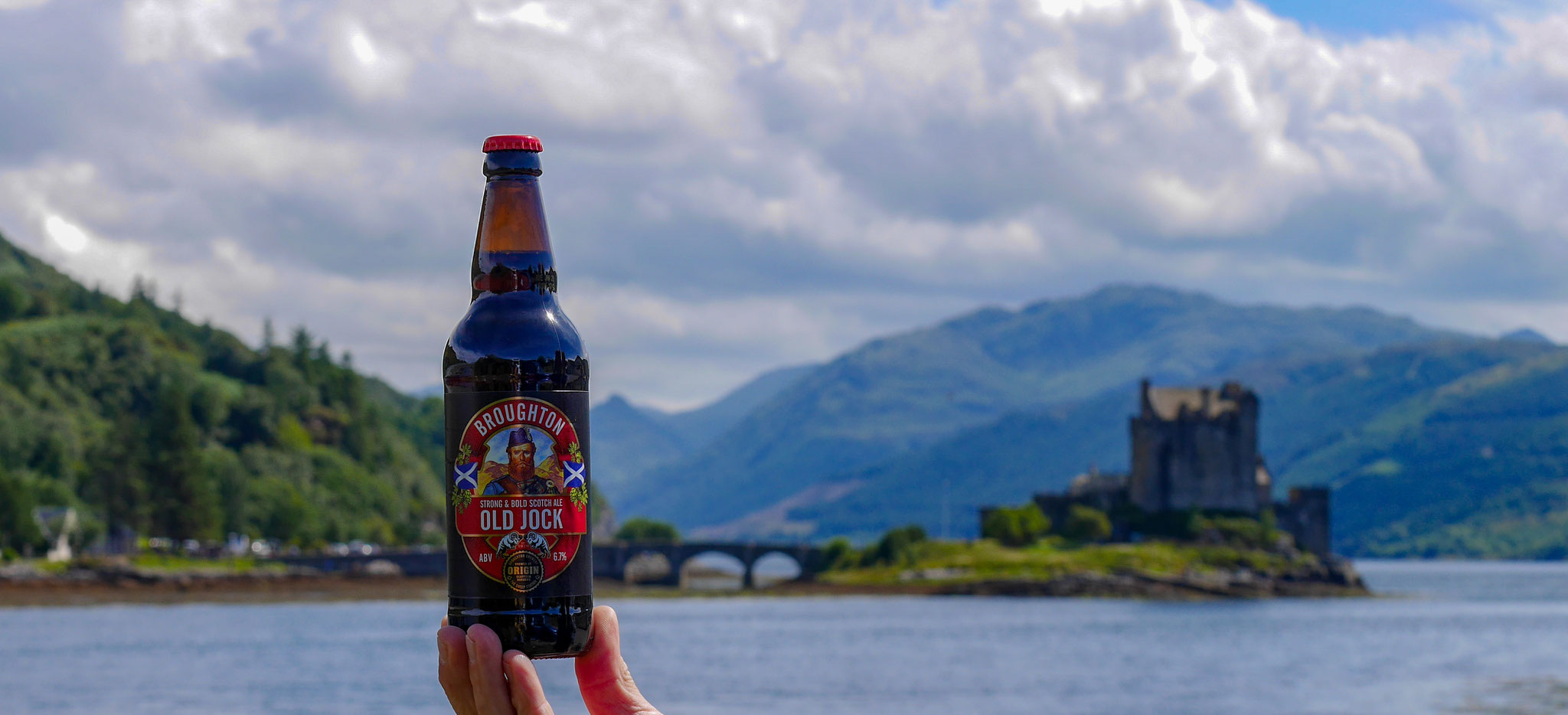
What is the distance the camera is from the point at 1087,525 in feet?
506

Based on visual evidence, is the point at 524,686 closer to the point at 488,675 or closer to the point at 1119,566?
the point at 488,675

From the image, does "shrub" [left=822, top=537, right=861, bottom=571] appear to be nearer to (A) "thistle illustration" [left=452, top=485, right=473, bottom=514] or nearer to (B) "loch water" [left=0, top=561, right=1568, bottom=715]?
(B) "loch water" [left=0, top=561, right=1568, bottom=715]

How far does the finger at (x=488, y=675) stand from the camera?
509 centimetres

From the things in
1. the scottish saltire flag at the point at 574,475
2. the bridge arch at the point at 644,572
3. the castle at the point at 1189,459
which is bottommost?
the scottish saltire flag at the point at 574,475

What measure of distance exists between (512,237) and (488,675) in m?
A: 1.28

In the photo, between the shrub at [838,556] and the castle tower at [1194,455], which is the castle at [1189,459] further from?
the shrub at [838,556]

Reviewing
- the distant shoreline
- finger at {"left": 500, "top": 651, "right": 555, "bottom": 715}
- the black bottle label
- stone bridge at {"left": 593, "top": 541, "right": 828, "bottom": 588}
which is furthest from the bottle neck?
stone bridge at {"left": 593, "top": 541, "right": 828, "bottom": 588}

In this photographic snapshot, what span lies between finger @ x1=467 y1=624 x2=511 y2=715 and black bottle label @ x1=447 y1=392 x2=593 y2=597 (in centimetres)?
25

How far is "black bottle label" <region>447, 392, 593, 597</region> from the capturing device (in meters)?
5.22

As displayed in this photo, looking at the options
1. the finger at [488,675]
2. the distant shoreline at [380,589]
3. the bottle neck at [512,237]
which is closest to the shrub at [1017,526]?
the distant shoreline at [380,589]

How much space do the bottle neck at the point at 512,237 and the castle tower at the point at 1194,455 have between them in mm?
151293

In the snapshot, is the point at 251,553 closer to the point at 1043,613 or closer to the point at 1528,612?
the point at 1043,613

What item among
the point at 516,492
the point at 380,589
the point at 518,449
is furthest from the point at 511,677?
the point at 380,589

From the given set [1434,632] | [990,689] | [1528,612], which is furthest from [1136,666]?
[1528,612]
